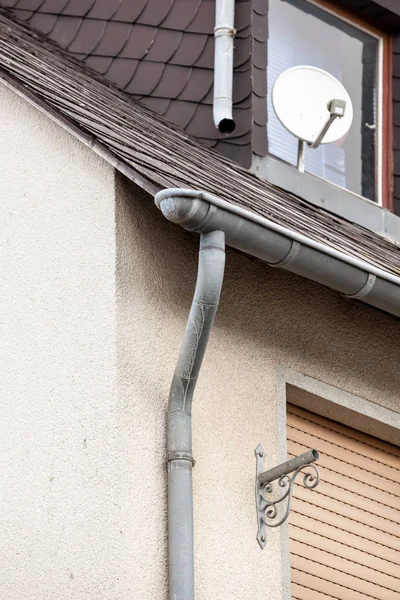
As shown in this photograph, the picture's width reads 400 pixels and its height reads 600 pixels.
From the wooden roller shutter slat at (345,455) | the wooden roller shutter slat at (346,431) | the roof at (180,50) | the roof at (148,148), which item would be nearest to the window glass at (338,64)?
the roof at (180,50)

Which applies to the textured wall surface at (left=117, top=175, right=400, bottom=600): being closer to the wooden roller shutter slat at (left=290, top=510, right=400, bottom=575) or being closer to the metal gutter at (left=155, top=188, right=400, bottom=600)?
the metal gutter at (left=155, top=188, right=400, bottom=600)

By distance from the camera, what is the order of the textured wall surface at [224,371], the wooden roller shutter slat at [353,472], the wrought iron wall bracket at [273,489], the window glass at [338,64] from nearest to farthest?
the textured wall surface at [224,371] → the wrought iron wall bracket at [273,489] → the wooden roller shutter slat at [353,472] → the window glass at [338,64]

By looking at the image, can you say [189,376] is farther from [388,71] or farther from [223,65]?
[388,71]

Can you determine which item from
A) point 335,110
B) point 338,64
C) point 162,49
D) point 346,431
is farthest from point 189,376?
point 338,64

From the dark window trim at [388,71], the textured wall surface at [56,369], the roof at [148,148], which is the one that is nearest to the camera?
the textured wall surface at [56,369]

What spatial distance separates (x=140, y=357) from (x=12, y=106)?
1.50 meters

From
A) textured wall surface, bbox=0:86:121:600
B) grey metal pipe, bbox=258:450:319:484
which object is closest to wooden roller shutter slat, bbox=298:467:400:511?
grey metal pipe, bbox=258:450:319:484

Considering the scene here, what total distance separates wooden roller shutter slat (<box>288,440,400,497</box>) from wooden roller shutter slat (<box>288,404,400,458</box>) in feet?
0.50

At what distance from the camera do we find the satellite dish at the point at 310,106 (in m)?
7.77

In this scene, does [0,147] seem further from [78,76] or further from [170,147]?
[78,76]

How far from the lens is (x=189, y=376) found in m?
6.04

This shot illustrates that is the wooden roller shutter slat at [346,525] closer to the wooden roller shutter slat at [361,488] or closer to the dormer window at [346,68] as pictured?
the wooden roller shutter slat at [361,488]

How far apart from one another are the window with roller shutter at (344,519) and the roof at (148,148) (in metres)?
0.83

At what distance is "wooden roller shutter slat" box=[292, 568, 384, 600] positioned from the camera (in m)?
6.63
